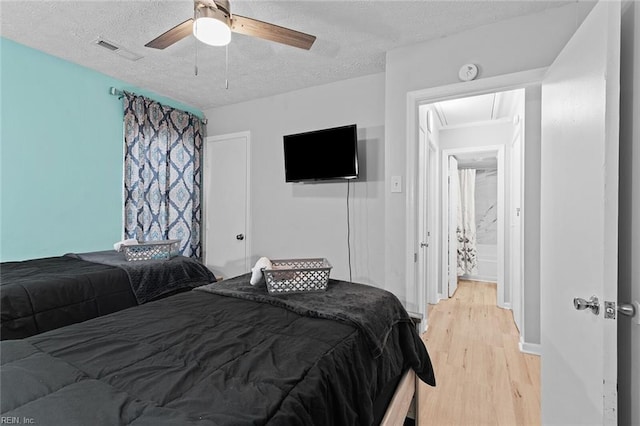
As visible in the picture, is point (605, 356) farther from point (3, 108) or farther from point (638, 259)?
point (3, 108)

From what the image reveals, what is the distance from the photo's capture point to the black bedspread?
1.67m

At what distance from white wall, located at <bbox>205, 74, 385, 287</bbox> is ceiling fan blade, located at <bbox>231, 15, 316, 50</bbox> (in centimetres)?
139

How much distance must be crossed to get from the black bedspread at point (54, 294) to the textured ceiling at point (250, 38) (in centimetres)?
180

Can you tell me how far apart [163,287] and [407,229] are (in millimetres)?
2021

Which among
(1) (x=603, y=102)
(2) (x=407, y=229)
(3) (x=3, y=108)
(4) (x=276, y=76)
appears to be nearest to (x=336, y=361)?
(1) (x=603, y=102)

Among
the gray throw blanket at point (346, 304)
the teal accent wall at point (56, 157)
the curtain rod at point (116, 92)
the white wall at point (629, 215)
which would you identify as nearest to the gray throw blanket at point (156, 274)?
the teal accent wall at point (56, 157)

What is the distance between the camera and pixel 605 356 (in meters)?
1.07

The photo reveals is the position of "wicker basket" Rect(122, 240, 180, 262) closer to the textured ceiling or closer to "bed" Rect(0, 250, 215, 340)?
"bed" Rect(0, 250, 215, 340)

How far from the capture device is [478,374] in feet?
7.54

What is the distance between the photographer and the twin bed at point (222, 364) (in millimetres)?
704

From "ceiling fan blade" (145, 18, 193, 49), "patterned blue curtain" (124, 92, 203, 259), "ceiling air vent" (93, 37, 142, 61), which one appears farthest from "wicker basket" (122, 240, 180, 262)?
"ceiling air vent" (93, 37, 142, 61)

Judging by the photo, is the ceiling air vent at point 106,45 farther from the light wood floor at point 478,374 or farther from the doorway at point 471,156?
the light wood floor at point 478,374

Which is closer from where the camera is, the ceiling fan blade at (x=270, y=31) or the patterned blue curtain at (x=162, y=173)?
the ceiling fan blade at (x=270, y=31)

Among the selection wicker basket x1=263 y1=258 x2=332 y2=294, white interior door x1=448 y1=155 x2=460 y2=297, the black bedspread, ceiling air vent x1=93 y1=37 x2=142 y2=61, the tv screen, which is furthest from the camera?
white interior door x1=448 y1=155 x2=460 y2=297
